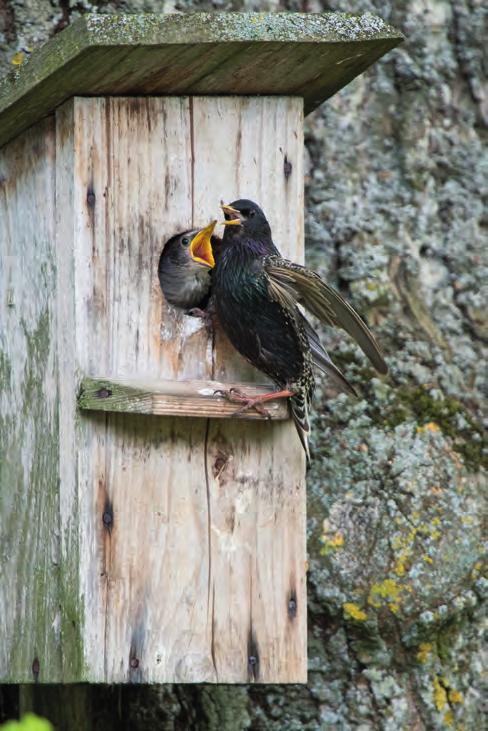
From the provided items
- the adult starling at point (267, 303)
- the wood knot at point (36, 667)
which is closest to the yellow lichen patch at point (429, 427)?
the adult starling at point (267, 303)

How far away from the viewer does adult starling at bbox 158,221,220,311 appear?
3.83m

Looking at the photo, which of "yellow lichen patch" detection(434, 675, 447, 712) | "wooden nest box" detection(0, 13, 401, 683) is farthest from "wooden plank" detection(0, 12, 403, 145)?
"yellow lichen patch" detection(434, 675, 447, 712)

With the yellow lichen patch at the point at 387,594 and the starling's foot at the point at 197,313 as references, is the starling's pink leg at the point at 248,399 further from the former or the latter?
the yellow lichen patch at the point at 387,594

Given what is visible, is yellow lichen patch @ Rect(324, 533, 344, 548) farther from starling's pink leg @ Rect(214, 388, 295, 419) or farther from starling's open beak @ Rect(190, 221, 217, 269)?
starling's open beak @ Rect(190, 221, 217, 269)

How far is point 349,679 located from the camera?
413 cm

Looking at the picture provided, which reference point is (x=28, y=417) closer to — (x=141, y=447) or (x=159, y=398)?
(x=141, y=447)

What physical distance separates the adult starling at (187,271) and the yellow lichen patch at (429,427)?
0.79 meters

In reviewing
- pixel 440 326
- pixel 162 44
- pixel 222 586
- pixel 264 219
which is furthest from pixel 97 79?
pixel 440 326

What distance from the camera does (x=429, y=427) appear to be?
4.32 m

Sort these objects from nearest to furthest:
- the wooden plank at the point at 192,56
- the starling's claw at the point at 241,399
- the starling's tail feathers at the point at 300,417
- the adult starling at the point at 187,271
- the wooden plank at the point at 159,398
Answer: the wooden plank at the point at 192,56 < the wooden plank at the point at 159,398 < the starling's claw at the point at 241,399 < the starling's tail feathers at the point at 300,417 < the adult starling at the point at 187,271

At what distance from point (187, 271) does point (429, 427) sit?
93cm

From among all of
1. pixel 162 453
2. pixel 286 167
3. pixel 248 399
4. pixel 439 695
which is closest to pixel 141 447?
pixel 162 453

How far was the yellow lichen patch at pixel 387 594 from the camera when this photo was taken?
4.07m

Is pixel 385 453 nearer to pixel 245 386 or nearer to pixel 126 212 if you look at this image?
pixel 245 386
